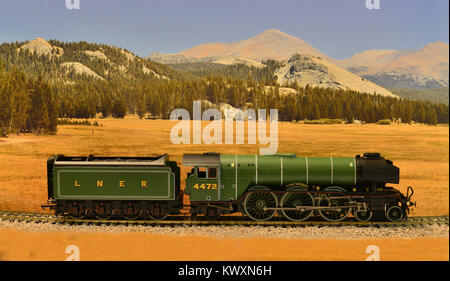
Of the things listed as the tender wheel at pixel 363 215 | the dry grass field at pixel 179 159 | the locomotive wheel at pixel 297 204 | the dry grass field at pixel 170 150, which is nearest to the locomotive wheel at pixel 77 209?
the dry grass field at pixel 179 159

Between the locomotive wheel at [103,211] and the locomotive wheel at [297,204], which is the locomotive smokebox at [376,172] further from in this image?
the locomotive wheel at [103,211]

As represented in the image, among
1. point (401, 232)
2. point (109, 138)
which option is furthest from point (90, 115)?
point (401, 232)

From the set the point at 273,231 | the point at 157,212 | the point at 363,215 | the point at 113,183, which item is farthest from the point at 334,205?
the point at 113,183

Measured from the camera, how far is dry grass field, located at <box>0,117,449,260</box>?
16641 mm

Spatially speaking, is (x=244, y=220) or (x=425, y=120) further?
(x=425, y=120)

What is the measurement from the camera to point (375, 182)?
1914 cm

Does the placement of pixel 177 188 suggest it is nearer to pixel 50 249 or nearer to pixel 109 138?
pixel 50 249

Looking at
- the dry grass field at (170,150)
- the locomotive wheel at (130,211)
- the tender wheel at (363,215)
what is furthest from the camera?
the dry grass field at (170,150)

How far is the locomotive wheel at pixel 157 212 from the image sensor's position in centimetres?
1911

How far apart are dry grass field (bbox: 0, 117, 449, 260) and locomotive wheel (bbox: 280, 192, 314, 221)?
5.08 ft

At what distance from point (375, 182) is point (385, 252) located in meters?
3.68

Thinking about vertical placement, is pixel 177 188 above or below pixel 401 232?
above

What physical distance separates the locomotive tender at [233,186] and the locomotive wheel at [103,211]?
50 mm

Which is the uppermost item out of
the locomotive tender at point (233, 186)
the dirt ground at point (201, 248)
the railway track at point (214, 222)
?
the locomotive tender at point (233, 186)
